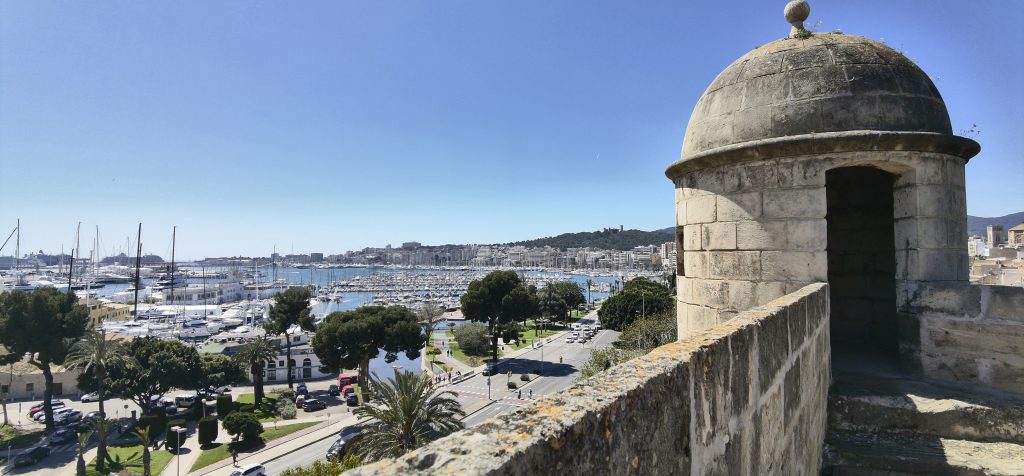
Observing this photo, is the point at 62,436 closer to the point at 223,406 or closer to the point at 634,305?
the point at 223,406

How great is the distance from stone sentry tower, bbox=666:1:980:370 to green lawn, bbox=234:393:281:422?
38483mm

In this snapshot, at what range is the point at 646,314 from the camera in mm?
47188

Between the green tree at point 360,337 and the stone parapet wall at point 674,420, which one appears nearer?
the stone parapet wall at point 674,420

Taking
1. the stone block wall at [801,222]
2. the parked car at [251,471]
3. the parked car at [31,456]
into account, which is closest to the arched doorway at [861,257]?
the stone block wall at [801,222]

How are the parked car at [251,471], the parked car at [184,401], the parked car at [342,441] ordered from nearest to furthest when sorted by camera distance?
the parked car at [251,471]
the parked car at [342,441]
the parked car at [184,401]

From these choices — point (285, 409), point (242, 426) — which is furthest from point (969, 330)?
point (285, 409)

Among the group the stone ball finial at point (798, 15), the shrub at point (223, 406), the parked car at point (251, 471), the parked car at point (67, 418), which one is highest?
the stone ball finial at point (798, 15)

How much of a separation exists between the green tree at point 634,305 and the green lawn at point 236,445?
29447 mm

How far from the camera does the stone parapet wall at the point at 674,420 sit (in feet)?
4.31

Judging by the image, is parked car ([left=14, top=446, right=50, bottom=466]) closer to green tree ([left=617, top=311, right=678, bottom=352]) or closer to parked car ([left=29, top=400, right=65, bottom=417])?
parked car ([left=29, top=400, right=65, bottom=417])

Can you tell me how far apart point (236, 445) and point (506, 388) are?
18.8 meters

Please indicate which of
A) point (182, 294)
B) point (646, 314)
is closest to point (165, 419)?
point (646, 314)

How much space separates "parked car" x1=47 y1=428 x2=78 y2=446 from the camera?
33.9 m

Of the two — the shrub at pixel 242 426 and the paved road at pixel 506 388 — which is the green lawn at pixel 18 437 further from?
the paved road at pixel 506 388
